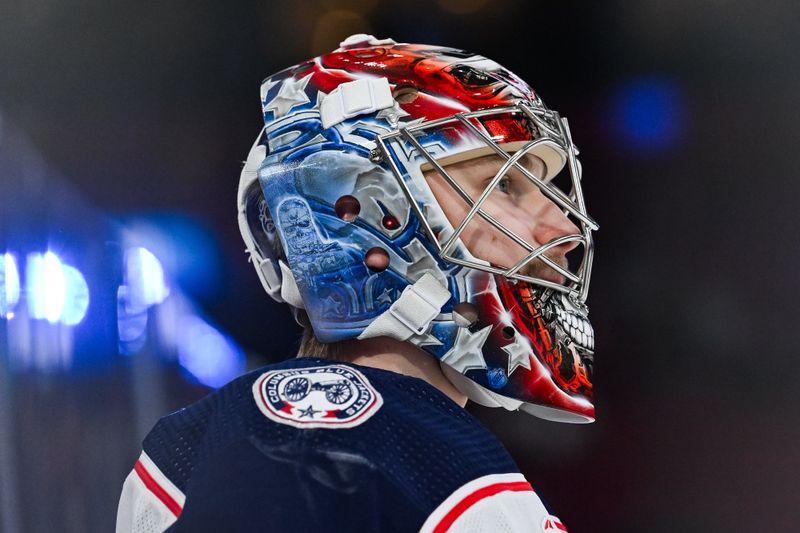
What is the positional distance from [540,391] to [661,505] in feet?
2.89

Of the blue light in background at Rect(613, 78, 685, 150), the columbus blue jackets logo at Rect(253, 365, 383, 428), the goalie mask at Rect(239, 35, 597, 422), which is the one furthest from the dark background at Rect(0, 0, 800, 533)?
the columbus blue jackets logo at Rect(253, 365, 383, 428)

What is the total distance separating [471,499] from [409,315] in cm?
33

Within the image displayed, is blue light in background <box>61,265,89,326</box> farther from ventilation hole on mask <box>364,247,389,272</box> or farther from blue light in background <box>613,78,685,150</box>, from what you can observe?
blue light in background <box>613,78,685,150</box>

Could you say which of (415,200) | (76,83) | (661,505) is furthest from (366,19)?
(661,505)

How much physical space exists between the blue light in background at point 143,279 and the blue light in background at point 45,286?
0.45ft

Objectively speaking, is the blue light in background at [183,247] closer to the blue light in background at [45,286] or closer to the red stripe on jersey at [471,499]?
the blue light in background at [45,286]

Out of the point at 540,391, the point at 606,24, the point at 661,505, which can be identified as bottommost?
the point at 661,505

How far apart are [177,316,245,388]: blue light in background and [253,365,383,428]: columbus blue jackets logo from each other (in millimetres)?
1019

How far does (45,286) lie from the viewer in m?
1.75

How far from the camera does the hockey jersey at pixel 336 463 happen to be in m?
0.74

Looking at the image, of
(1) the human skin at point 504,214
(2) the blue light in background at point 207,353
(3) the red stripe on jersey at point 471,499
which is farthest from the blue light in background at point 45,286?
(3) the red stripe on jersey at point 471,499

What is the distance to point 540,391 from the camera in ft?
3.68

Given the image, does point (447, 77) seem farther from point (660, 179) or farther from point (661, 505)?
point (661, 505)

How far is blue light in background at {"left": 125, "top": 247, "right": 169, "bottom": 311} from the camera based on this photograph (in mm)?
1819
